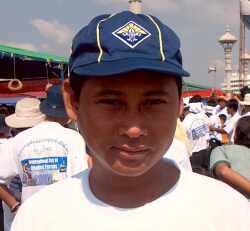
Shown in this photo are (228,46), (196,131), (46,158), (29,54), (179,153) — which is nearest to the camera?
(179,153)

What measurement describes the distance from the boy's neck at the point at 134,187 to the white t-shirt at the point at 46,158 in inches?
85.2

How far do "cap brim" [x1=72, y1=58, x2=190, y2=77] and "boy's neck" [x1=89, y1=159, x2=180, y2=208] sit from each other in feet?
0.96

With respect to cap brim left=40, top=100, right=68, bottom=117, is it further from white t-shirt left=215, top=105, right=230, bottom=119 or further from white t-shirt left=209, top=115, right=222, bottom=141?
white t-shirt left=215, top=105, right=230, bottom=119

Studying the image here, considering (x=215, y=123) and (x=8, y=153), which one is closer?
(x=8, y=153)

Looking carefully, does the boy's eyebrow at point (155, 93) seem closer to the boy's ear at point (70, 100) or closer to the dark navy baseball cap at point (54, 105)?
the boy's ear at point (70, 100)

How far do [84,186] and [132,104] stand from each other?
0.31 meters

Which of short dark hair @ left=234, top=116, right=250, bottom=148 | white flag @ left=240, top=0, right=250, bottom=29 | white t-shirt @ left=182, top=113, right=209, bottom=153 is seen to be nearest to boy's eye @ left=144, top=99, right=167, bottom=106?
short dark hair @ left=234, top=116, right=250, bottom=148

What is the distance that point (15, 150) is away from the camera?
3.68 m

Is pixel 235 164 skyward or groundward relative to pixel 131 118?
groundward

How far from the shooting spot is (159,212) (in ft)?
4.38

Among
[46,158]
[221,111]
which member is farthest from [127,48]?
[221,111]

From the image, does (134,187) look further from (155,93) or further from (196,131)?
(196,131)

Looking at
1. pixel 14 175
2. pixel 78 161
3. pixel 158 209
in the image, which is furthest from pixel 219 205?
pixel 14 175

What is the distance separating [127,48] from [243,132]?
2683mm
